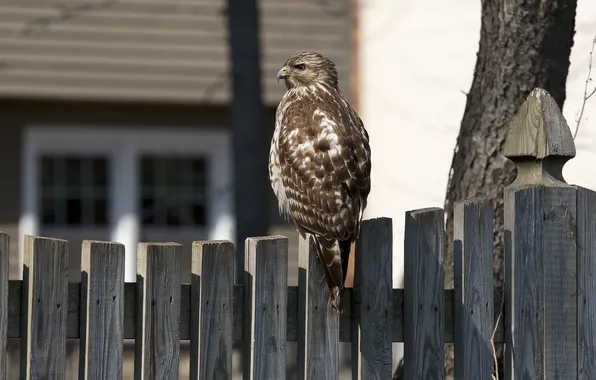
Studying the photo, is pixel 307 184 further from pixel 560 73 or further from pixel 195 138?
pixel 195 138

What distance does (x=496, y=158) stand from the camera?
534cm

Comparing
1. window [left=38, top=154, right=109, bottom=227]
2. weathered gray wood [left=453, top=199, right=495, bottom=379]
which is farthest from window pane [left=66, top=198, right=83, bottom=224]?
weathered gray wood [left=453, top=199, right=495, bottom=379]

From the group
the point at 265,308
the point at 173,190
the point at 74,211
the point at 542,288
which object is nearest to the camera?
the point at 265,308

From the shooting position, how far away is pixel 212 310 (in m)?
3.87

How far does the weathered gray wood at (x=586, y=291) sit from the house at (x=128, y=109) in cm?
811

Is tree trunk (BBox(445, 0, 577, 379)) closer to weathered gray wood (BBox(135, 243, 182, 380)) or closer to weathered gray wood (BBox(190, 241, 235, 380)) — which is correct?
weathered gray wood (BBox(190, 241, 235, 380))

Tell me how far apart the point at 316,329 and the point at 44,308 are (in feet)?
3.11

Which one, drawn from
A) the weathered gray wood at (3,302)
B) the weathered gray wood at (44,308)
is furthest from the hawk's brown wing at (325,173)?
the weathered gray wood at (3,302)

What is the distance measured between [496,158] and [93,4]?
7.93m

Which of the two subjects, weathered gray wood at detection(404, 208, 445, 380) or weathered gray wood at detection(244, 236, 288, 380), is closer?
weathered gray wood at detection(244, 236, 288, 380)

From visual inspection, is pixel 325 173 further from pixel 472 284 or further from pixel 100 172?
pixel 100 172

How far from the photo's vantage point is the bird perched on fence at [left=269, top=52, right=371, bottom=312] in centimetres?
421

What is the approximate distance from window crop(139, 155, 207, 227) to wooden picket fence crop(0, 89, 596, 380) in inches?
338

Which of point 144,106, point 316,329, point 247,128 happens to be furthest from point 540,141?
point 144,106
